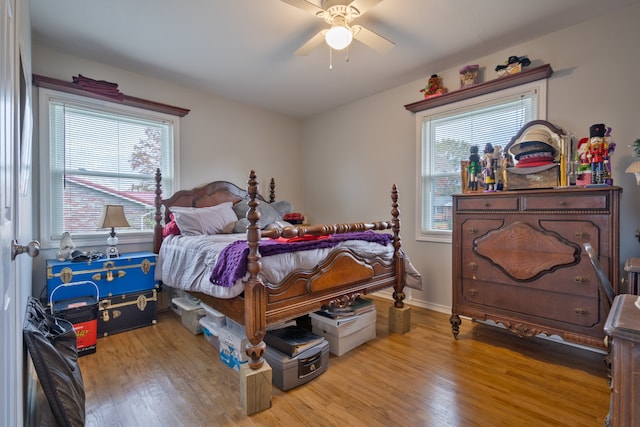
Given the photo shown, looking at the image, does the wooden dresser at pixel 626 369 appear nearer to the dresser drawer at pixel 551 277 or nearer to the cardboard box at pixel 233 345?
the dresser drawer at pixel 551 277

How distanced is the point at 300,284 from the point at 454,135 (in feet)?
7.85

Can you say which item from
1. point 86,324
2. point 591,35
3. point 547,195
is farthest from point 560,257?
point 86,324

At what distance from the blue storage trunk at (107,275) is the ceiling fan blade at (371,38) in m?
2.74

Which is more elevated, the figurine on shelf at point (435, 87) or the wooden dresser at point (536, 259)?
the figurine on shelf at point (435, 87)

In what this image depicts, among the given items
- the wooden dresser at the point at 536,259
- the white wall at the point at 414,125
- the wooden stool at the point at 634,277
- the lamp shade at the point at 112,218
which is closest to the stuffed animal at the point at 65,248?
the lamp shade at the point at 112,218

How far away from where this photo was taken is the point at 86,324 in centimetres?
236

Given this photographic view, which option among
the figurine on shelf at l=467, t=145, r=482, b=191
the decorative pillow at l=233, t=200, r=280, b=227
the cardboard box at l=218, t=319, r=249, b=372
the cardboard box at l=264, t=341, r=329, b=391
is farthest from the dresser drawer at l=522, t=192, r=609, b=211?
the decorative pillow at l=233, t=200, r=280, b=227

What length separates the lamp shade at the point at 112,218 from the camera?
2.79 meters

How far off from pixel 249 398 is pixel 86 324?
1592 millimetres

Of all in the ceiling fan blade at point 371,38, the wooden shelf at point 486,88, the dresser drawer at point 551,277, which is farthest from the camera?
the wooden shelf at point 486,88

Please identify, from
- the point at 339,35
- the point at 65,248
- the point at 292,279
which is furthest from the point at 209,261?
the point at 339,35

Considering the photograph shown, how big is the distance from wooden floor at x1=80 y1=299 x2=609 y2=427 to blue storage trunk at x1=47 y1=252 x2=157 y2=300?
0.45 metres

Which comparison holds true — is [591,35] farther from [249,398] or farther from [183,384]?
[183,384]

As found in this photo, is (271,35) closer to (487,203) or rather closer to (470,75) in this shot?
(470,75)
